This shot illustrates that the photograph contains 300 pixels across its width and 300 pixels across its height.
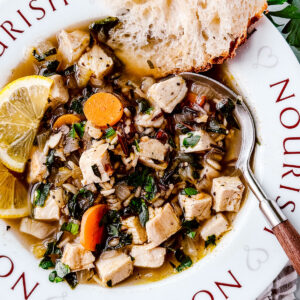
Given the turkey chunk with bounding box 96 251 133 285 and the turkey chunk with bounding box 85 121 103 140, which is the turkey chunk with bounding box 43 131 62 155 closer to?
the turkey chunk with bounding box 85 121 103 140

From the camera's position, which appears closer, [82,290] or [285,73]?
[285,73]

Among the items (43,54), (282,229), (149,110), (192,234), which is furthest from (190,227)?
(43,54)

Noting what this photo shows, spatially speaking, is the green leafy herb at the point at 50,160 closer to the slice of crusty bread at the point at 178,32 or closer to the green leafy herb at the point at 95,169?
the green leafy herb at the point at 95,169

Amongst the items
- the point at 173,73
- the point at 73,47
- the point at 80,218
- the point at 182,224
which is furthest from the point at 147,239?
the point at 73,47

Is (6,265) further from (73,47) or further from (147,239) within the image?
(73,47)

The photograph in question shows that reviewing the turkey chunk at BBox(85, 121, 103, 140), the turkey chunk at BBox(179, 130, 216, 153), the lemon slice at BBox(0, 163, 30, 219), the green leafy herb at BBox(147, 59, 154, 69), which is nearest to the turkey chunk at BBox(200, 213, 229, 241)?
the turkey chunk at BBox(179, 130, 216, 153)

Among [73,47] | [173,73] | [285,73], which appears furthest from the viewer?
[173,73]
